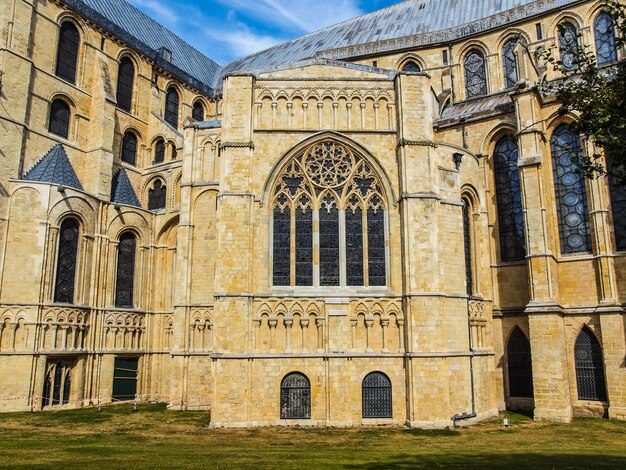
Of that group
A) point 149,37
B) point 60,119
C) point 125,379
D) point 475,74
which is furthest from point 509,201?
point 149,37

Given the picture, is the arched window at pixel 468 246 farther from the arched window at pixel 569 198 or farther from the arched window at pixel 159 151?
the arched window at pixel 159 151

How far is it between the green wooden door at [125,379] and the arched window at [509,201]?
18.0m

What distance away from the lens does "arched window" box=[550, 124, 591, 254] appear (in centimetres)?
2088

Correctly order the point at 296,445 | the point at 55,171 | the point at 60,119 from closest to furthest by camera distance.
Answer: the point at 296,445 < the point at 55,171 < the point at 60,119

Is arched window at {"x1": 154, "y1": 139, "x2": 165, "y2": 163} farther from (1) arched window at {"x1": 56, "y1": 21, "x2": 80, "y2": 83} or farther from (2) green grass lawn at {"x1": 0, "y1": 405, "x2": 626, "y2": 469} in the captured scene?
(2) green grass lawn at {"x1": 0, "y1": 405, "x2": 626, "y2": 469}

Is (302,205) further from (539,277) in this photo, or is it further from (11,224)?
(11,224)

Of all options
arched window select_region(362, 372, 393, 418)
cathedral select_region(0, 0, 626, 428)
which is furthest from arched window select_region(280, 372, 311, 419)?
arched window select_region(362, 372, 393, 418)

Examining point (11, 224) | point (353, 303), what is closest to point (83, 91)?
point (11, 224)

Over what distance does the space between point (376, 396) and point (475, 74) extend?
762 inches

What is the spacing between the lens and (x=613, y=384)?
61.9 feet

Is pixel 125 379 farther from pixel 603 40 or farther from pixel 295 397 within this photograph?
pixel 603 40

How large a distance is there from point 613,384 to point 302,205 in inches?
495

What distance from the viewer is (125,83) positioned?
3133 centimetres

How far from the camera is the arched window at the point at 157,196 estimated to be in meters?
29.1
